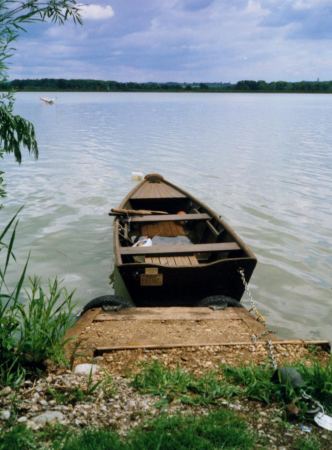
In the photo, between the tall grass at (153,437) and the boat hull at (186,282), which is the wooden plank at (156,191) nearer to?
the boat hull at (186,282)

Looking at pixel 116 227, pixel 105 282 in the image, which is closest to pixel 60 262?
pixel 105 282

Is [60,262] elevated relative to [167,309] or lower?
lower

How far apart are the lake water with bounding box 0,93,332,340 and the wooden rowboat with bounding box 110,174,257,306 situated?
4.13ft

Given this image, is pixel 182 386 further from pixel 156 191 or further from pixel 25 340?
pixel 156 191

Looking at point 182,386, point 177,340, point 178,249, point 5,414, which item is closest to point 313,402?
point 182,386

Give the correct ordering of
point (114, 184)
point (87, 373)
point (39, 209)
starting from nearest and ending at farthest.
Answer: point (87, 373), point (39, 209), point (114, 184)

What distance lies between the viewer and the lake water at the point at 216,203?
8.94 meters

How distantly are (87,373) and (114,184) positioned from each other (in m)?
14.4

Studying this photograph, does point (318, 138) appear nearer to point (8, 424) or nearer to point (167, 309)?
point (167, 309)

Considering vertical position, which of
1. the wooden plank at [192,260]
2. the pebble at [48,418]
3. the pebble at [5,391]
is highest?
the pebble at [5,391]

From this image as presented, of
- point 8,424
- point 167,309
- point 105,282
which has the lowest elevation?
point 105,282

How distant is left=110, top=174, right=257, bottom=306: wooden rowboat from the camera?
644 cm

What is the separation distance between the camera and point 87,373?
14.1 ft

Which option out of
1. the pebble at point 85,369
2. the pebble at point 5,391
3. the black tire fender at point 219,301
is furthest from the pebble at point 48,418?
the black tire fender at point 219,301
